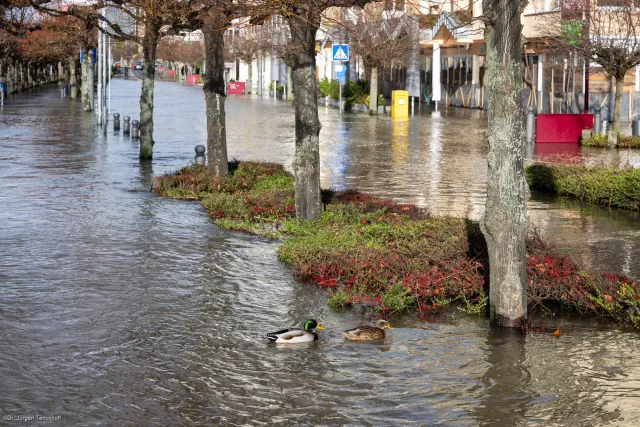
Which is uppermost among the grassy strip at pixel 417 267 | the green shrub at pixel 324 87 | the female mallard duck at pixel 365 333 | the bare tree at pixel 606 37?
the bare tree at pixel 606 37

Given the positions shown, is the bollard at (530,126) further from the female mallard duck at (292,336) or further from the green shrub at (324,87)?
the green shrub at (324,87)

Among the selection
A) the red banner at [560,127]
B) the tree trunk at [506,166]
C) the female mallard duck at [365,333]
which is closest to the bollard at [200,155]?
the tree trunk at [506,166]

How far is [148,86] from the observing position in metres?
24.9

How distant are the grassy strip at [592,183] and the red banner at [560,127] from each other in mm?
10517

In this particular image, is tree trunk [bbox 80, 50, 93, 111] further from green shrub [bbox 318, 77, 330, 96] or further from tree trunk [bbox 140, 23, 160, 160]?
tree trunk [bbox 140, 23, 160, 160]

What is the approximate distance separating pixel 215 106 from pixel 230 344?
1057cm

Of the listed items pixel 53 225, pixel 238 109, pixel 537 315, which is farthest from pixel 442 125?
pixel 537 315

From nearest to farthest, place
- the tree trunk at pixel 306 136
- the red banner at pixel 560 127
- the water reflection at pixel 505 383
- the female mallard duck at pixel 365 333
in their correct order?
the water reflection at pixel 505 383, the female mallard duck at pixel 365 333, the tree trunk at pixel 306 136, the red banner at pixel 560 127

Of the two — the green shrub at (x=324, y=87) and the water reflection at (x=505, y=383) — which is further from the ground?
the green shrub at (x=324, y=87)

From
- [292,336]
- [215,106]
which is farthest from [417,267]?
[215,106]

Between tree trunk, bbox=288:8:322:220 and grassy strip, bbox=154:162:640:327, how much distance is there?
0.96 ft

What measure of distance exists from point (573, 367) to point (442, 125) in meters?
31.2

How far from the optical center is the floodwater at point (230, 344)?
781 centimetres

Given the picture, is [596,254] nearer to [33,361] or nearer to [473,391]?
[473,391]
